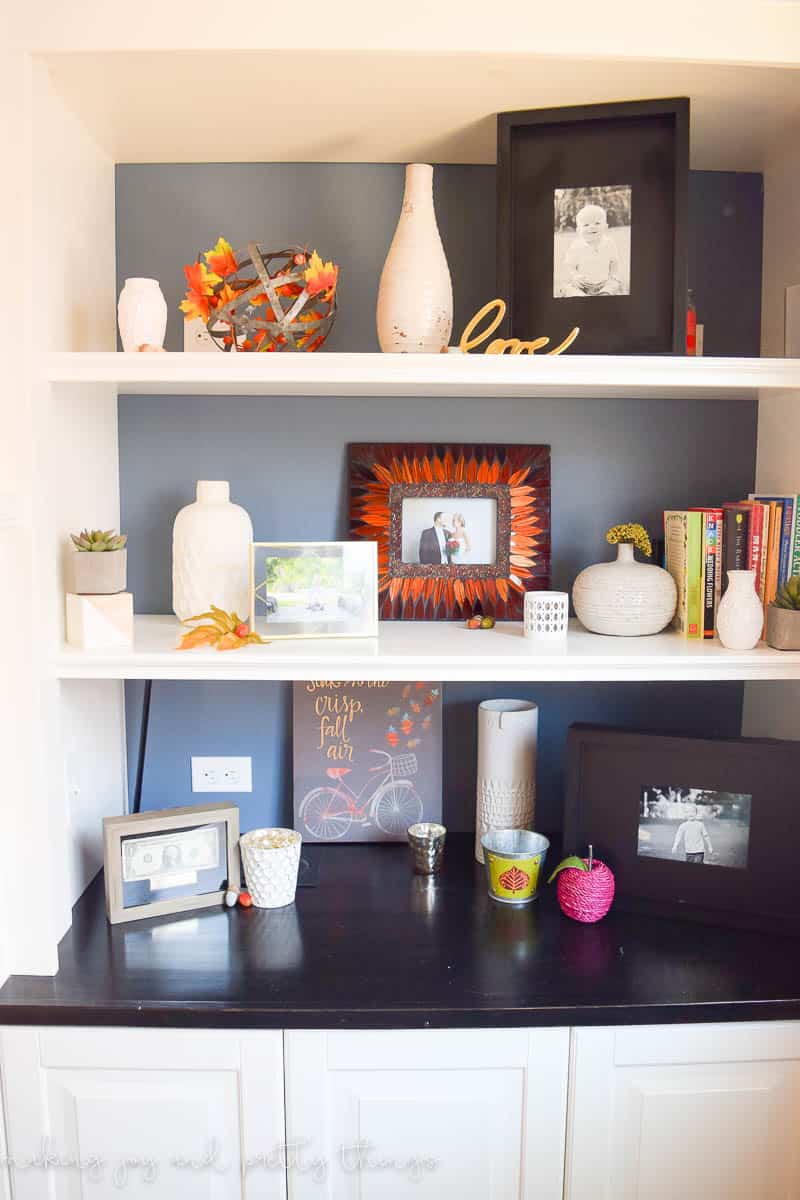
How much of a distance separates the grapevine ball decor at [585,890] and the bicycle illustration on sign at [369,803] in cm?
37

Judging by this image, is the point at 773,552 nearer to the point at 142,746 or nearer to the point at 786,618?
the point at 786,618

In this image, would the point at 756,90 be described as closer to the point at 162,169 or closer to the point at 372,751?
the point at 162,169

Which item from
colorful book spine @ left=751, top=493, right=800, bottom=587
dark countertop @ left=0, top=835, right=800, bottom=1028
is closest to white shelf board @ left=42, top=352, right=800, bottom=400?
colorful book spine @ left=751, top=493, right=800, bottom=587

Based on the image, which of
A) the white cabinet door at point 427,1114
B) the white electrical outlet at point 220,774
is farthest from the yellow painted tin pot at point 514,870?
the white electrical outlet at point 220,774

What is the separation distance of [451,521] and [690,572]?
0.46 metres

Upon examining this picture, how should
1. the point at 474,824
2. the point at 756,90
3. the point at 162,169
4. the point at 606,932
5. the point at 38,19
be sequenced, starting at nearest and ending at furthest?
the point at 38,19 → the point at 756,90 → the point at 606,932 → the point at 162,169 → the point at 474,824

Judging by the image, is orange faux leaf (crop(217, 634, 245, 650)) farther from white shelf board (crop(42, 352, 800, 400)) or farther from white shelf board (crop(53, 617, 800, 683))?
white shelf board (crop(42, 352, 800, 400))

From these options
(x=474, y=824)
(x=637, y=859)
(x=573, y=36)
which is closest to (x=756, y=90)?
(x=573, y=36)

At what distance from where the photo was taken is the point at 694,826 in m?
1.56

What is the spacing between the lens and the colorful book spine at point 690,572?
1.59m

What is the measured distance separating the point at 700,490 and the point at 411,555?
59cm

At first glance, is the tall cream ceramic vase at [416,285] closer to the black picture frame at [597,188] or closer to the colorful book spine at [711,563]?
the black picture frame at [597,188]

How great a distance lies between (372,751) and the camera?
1826 millimetres

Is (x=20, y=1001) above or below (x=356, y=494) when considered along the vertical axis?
below
